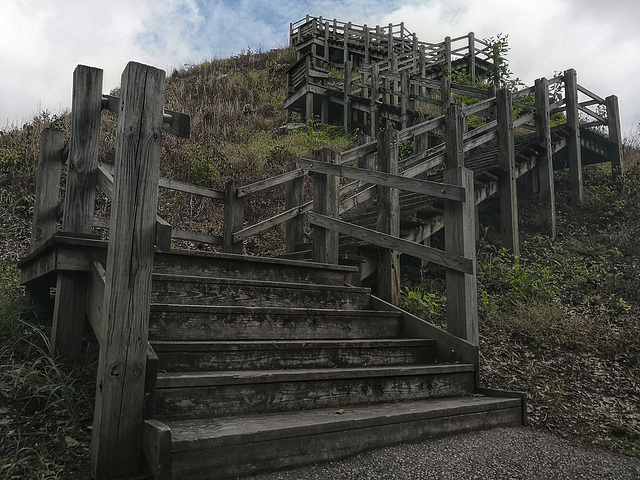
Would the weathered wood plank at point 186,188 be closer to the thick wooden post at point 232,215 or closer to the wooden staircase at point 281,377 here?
the thick wooden post at point 232,215

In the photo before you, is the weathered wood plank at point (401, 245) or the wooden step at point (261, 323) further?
the weathered wood plank at point (401, 245)

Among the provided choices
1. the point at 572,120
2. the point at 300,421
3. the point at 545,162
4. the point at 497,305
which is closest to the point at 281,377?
the point at 300,421

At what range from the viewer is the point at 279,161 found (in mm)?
9930

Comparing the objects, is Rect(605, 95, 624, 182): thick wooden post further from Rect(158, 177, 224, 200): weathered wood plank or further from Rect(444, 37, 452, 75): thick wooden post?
Rect(444, 37, 452, 75): thick wooden post

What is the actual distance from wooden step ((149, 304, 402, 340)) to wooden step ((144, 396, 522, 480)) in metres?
0.75

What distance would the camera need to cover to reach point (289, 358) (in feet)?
9.48

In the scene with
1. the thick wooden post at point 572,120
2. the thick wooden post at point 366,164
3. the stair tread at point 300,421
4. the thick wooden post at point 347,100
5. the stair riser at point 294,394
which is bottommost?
the stair tread at point 300,421

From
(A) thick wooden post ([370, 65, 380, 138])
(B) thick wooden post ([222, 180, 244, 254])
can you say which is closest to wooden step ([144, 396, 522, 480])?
(B) thick wooden post ([222, 180, 244, 254])

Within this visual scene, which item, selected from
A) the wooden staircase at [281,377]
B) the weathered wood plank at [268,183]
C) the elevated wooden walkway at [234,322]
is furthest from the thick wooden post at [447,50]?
the wooden staircase at [281,377]

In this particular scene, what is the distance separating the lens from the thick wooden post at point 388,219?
192 inches

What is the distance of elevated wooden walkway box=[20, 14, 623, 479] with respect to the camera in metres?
2.13

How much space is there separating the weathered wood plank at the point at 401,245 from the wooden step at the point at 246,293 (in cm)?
53

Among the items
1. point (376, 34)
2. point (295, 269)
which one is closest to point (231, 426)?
point (295, 269)

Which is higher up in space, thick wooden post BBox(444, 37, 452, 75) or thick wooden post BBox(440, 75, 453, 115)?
thick wooden post BBox(444, 37, 452, 75)
